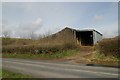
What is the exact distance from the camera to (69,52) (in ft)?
109

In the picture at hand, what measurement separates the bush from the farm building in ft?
42.5

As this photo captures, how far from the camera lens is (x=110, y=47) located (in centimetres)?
2569

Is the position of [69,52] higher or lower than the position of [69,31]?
lower

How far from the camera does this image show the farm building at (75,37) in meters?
41.9

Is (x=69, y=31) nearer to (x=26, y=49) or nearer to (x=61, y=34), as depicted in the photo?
(x=61, y=34)

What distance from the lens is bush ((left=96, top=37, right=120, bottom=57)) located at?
80.8ft


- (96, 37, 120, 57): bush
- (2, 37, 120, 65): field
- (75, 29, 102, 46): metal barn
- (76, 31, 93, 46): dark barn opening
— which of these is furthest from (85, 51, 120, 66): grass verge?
(76, 31, 93, 46): dark barn opening

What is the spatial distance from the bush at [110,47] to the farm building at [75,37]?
12962 mm

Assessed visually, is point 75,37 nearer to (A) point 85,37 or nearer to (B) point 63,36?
(B) point 63,36

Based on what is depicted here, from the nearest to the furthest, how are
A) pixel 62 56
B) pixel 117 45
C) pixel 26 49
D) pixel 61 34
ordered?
pixel 117 45
pixel 62 56
pixel 26 49
pixel 61 34

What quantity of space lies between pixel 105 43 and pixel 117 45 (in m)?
2.29

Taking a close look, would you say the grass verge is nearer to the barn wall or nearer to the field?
the field

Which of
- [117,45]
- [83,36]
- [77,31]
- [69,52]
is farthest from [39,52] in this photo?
[117,45]

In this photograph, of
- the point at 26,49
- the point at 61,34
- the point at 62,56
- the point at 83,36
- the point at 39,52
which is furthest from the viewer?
the point at 83,36
